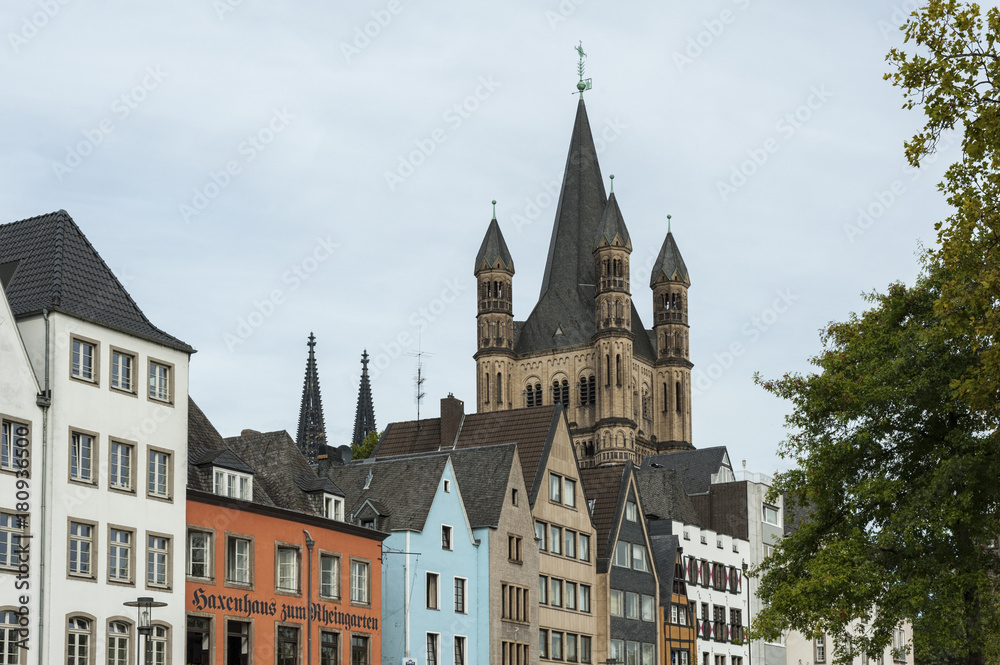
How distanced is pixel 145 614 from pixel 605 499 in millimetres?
34676

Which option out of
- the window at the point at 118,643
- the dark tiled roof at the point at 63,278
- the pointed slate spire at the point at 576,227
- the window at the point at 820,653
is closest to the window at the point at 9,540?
the window at the point at 118,643

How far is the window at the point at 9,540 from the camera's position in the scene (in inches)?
1622

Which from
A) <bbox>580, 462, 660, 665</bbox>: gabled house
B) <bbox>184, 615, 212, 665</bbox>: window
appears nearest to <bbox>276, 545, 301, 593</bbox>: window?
<bbox>184, 615, 212, 665</bbox>: window

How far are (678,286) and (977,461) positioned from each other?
149146 mm

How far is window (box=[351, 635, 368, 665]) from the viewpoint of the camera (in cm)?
5510

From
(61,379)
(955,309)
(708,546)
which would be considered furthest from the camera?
(708,546)

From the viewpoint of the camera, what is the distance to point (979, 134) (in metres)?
25.8

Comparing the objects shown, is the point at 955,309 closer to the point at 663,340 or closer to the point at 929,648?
the point at 929,648

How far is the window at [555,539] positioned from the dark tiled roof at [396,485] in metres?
8.44

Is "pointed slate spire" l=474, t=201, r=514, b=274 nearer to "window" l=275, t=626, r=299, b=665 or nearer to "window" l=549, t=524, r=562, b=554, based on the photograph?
"window" l=549, t=524, r=562, b=554

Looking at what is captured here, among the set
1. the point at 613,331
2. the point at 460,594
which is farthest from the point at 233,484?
the point at 613,331

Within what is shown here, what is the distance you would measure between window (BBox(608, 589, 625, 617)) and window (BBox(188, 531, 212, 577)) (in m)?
27.9

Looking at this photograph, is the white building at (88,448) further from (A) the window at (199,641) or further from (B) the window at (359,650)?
(B) the window at (359,650)

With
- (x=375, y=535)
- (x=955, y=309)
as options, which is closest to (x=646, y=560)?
(x=375, y=535)
